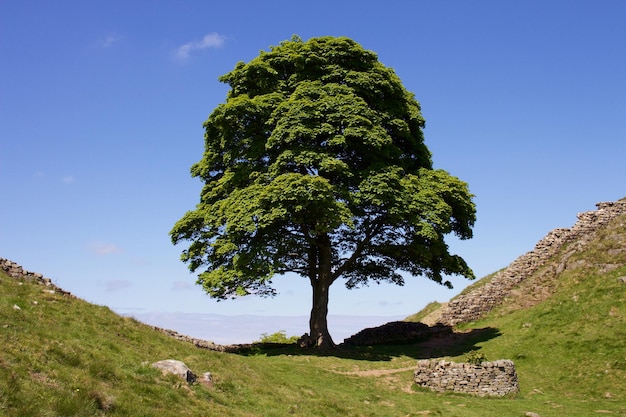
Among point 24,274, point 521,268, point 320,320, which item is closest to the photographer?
point 24,274

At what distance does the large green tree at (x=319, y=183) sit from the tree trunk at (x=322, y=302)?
0.08 m

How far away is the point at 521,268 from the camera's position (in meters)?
45.8

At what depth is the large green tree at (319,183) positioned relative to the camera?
101ft

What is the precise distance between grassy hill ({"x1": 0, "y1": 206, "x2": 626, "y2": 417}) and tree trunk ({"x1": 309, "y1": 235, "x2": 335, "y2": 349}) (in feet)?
5.16

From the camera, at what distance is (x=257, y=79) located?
35500 mm

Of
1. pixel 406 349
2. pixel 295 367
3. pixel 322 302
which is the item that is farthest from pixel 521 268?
pixel 295 367

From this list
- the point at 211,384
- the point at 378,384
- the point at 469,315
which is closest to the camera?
the point at 211,384

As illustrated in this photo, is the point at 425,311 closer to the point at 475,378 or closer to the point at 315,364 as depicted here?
the point at 315,364

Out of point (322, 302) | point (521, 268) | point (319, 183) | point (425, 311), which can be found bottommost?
point (425, 311)

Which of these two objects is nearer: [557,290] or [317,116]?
[317,116]

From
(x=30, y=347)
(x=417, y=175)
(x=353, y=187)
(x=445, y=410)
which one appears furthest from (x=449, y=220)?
(x=30, y=347)

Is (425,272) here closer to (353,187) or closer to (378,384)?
(353,187)

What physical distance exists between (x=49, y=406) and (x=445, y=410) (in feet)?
53.8

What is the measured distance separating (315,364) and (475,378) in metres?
Answer: 8.58
